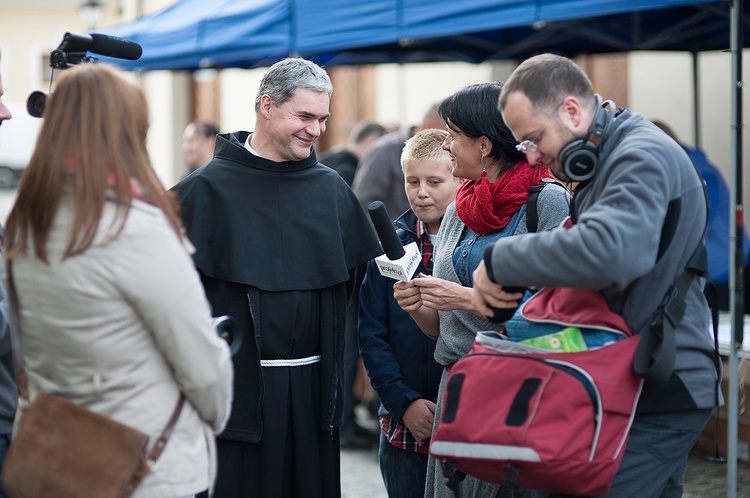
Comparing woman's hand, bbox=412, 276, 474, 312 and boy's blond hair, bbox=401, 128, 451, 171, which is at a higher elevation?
boy's blond hair, bbox=401, 128, 451, 171

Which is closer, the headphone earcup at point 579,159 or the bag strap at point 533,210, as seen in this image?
the headphone earcup at point 579,159

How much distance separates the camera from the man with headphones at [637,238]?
7.67ft

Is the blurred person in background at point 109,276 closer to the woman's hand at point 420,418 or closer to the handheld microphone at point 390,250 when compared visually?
the handheld microphone at point 390,250

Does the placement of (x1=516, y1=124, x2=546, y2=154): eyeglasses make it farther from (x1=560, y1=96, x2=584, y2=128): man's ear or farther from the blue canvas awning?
the blue canvas awning

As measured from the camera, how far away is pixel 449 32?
16.9ft

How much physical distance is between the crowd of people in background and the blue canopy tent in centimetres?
145

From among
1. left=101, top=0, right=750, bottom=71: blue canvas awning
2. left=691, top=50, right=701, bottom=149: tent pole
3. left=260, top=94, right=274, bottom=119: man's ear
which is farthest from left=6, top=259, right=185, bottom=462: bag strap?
left=691, top=50, right=701, bottom=149: tent pole

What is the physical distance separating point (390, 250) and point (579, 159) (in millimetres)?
776

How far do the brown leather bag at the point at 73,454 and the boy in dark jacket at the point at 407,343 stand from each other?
1.37m

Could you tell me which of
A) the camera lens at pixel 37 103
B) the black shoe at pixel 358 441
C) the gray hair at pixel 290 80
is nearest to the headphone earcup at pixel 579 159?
the gray hair at pixel 290 80

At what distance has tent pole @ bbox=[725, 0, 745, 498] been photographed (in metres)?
4.11

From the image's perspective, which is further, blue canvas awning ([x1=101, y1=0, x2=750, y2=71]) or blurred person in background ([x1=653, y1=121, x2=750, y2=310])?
blurred person in background ([x1=653, y1=121, x2=750, y2=310])

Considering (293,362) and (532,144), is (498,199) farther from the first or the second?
(293,362)

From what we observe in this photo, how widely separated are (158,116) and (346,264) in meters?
14.4
